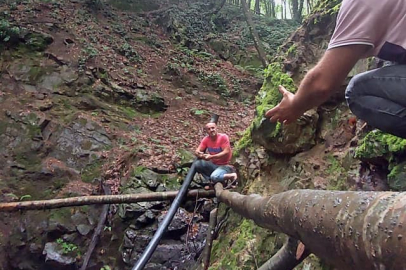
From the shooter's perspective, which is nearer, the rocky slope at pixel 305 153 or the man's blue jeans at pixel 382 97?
the man's blue jeans at pixel 382 97

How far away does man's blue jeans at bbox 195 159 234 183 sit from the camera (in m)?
5.15

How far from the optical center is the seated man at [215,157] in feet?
17.2

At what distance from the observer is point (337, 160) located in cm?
339

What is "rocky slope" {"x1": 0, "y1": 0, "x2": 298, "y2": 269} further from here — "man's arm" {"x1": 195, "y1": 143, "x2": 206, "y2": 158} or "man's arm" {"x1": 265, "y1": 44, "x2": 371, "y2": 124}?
"man's arm" {"x1": 265, "y1": 44, "x2": 371, "y2": 124}

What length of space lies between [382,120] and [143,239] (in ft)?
17.7

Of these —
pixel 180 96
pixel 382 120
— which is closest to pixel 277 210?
pixel 382 120

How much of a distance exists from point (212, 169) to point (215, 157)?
0.31m

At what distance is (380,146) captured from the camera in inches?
102

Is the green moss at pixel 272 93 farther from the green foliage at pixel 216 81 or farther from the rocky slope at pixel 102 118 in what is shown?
the green foliage at pixel 216 81

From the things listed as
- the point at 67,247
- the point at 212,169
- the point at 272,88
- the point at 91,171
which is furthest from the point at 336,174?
the point at 91,171

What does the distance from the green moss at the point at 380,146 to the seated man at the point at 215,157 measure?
2593mm

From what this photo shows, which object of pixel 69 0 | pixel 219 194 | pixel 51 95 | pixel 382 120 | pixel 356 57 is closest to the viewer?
pixel 356 57

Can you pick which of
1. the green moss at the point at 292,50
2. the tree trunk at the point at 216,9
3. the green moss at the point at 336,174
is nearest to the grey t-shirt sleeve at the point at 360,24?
the green moss at the point at 336,174

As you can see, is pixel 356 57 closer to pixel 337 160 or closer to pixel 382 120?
pixel 382 120
